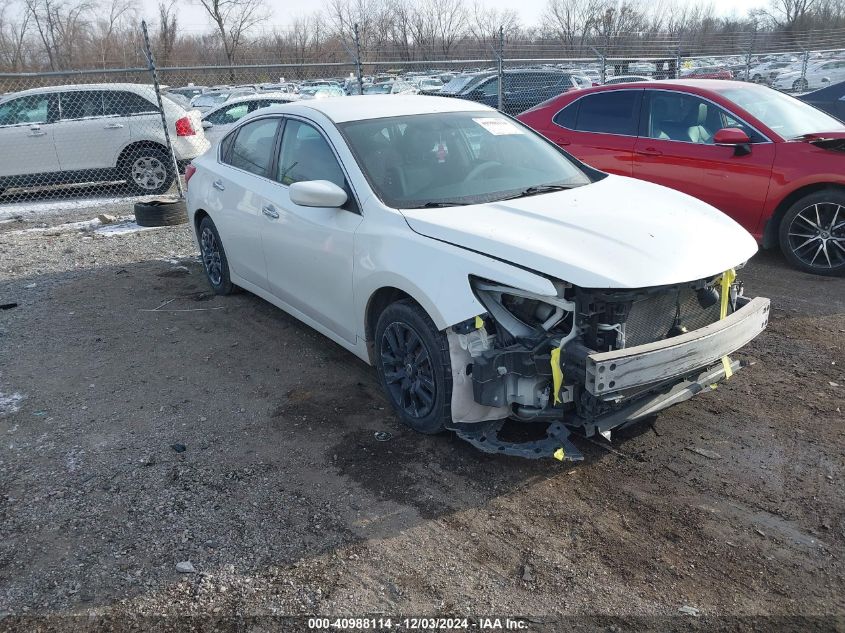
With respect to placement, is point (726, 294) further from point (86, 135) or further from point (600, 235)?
point (86, 135)

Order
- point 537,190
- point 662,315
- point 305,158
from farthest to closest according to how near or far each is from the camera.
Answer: point 305,158, point 537,190, point 662,315

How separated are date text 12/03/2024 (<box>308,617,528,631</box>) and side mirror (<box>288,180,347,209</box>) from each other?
2291mm

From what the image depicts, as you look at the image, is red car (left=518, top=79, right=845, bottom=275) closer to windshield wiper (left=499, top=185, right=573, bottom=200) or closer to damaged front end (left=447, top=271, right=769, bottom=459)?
windshield wiper (left=499, top=185, right=573, bottom=200)

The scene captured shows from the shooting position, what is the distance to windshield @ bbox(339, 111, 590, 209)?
404cm

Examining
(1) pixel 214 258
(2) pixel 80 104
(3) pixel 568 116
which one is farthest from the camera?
(2) pixel 80 104

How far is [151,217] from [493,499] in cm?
759

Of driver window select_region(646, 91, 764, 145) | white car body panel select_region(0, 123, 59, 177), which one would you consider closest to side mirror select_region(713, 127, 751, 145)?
driver window select_region(646, 91, 764, 145)

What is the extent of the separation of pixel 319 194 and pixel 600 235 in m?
A: 1.61

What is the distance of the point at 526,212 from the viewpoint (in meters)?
3.74

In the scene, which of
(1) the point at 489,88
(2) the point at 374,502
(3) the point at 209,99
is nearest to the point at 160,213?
(2) the point at 374,502

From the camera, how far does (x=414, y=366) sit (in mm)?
3715

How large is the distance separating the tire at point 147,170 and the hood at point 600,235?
8852 millimetres

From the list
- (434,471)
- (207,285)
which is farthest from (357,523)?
(207,285)

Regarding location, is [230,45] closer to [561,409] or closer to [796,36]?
[796,36]
